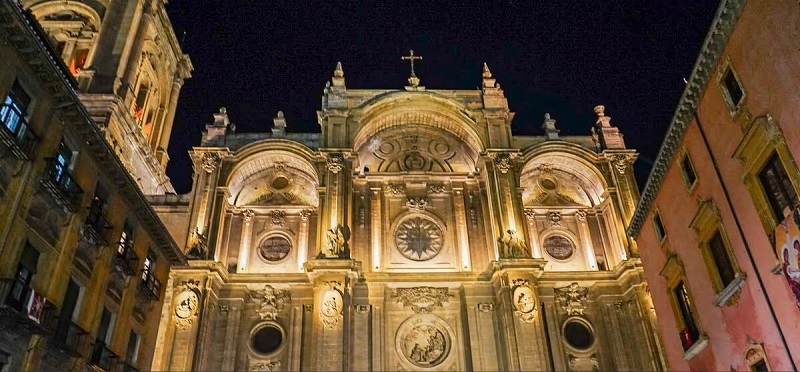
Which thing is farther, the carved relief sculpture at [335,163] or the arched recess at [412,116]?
the arched recess at [412,116]

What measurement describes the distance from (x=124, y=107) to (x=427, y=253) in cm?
2068

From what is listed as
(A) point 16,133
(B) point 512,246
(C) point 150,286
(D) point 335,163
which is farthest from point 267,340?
(A) point 16,133

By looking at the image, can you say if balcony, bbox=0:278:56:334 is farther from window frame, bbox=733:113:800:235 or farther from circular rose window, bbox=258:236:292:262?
window frame, bbox=733:113:800:235

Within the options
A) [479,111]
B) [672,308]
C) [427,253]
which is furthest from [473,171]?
[672,308]

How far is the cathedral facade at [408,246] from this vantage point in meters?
26.5

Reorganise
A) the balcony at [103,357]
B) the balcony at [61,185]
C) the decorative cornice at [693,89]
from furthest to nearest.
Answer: the balcony at [103,357] < the balcony at [61,185] < the decorative cornice at [693,89]

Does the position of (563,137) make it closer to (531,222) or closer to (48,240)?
(531,222)

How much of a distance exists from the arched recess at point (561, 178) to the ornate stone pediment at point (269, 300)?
599 inches

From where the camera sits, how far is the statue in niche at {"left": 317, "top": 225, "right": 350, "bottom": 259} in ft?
89.8

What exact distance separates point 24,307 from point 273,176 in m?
19.8

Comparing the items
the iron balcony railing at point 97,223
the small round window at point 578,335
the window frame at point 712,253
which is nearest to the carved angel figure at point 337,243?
the iron balcony railing at point 97,223

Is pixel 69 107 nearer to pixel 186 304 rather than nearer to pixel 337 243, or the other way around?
pixel 186 304

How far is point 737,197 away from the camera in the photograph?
→ 1528 centimetres

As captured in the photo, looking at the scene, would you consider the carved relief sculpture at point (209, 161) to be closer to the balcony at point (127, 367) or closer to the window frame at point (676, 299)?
the balcony at point (127, 367)
